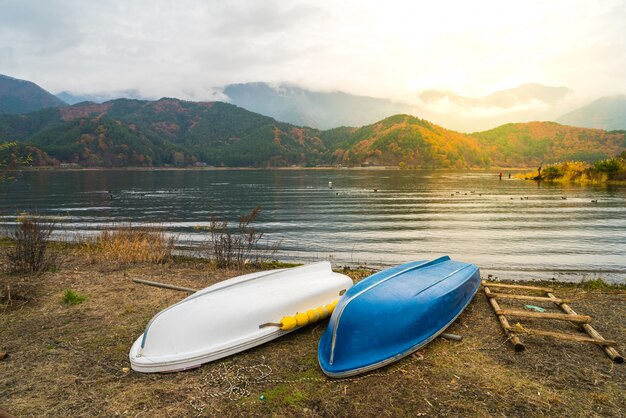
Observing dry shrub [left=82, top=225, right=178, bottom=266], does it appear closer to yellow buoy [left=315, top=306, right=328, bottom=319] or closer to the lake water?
the lake water

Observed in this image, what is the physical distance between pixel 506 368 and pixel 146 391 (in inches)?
185

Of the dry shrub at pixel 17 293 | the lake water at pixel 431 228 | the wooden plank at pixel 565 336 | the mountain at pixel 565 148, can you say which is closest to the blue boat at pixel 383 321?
the wooden plank at pixel 565 336

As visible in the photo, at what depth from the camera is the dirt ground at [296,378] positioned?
4.58 meters

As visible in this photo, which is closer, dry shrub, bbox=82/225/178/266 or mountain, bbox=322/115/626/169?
dry shrub, bbox=82/225/178/266

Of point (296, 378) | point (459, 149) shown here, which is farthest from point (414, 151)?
point (296, 378)

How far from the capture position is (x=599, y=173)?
186ft

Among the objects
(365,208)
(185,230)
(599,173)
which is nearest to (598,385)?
(185,230)

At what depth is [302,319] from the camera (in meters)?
6.52

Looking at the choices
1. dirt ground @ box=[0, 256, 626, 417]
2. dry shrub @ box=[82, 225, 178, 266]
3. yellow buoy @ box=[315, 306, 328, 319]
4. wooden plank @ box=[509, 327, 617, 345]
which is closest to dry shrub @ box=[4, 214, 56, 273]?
dry shrub @ box=[82, 225, 178, 266]

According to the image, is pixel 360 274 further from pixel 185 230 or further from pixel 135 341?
pixel 185 230

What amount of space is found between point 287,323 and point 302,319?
31 cm

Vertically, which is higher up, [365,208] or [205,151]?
[205,151]

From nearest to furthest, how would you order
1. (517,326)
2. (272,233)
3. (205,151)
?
(517,326) < (272,233) < (205,151)

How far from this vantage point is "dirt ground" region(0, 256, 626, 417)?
4.58 metres
